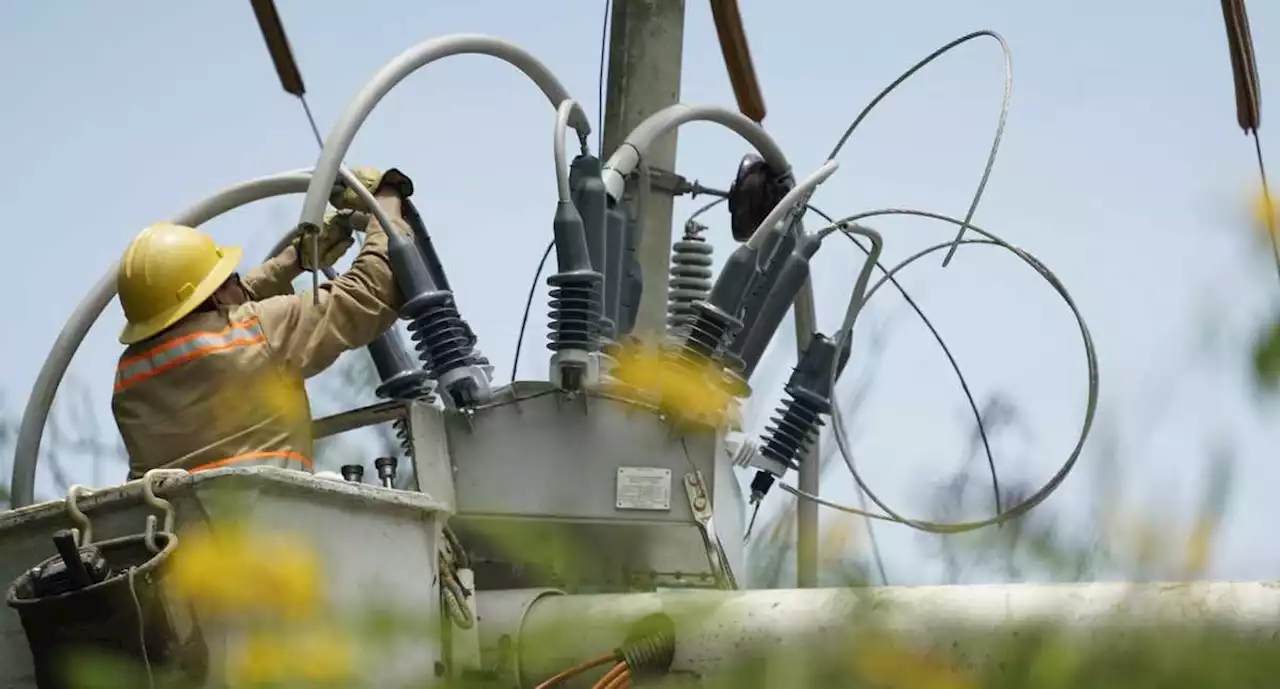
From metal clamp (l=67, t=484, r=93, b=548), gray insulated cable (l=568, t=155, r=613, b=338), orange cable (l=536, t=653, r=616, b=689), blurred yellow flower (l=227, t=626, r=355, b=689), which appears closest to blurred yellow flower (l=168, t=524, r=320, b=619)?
blurred yellow flower (l=227, t=626, r=355, b=689)

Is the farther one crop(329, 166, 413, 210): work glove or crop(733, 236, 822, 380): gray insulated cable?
crop(733, 236, 822, 380): gray insulated cable

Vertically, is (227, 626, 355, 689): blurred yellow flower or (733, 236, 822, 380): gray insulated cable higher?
(733, 236, 822, 380): gray insulated cable

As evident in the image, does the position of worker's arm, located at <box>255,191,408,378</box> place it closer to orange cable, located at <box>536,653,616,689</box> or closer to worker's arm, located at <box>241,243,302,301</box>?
worker's arm, located at <box>241,243,302,301</box>

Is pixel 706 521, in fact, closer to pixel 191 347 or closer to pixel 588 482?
pixel 588 482

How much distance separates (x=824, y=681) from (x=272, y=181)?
A: 3747 millimetres

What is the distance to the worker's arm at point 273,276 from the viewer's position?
16.1ft

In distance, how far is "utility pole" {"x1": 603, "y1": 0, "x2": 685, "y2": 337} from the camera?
5.91m

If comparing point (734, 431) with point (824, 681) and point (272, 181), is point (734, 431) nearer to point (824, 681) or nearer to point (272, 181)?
point (272, 181)

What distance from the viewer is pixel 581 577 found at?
4395 mm

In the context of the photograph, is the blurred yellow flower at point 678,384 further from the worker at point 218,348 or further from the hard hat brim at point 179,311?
the hard hat brim at point 179,311

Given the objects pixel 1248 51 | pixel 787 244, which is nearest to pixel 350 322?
pixel 787 244

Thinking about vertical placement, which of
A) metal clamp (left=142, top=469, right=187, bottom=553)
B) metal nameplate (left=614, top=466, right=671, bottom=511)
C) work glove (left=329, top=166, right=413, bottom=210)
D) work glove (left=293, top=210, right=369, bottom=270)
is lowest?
metal nameplate (left=614, top=466, right=671, bottom=511)

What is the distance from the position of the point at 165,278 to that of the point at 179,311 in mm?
95

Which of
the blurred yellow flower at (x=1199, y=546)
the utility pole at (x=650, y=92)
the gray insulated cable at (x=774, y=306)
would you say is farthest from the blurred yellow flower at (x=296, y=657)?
the utility pole at (x=650, y=92)
